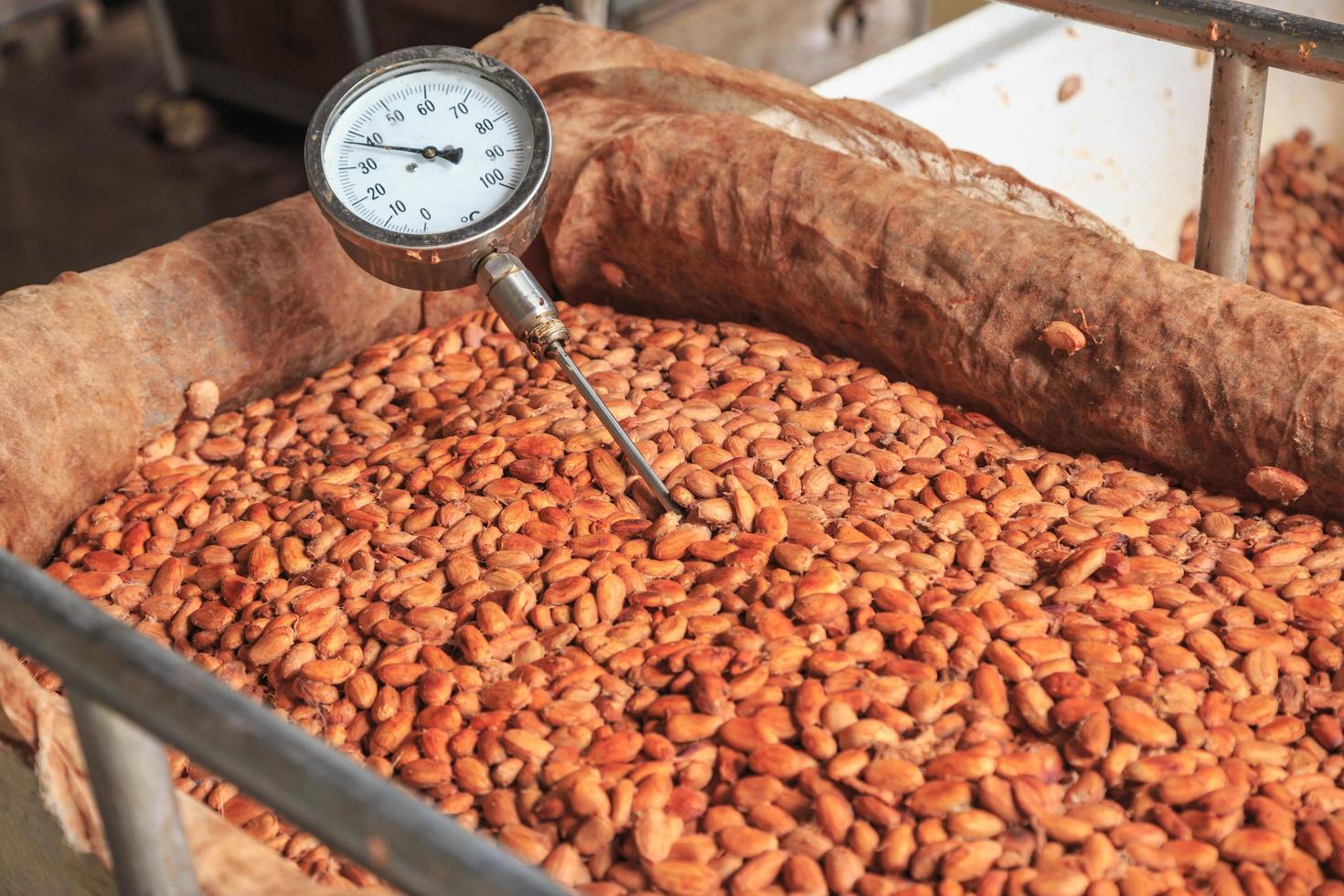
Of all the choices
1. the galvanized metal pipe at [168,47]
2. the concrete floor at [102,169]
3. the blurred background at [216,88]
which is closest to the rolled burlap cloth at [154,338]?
the blurred background at [216,88]

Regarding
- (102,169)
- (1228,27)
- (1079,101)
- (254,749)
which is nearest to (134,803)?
(254,749)

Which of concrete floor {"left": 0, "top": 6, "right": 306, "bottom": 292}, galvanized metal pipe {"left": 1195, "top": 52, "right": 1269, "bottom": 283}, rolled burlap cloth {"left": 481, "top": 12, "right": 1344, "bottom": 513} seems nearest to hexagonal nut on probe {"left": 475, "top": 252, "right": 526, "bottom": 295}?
rolled burlap cloth {"left": 481, "top": 12, "right": 1344, "bottom": 513}

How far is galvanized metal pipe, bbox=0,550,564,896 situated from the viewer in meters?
0.61

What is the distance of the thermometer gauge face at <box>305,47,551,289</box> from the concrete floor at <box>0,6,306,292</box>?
6.94ft

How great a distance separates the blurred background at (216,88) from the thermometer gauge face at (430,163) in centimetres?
174

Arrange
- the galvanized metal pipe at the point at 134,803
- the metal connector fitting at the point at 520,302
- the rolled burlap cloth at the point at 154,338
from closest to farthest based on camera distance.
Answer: the galvanized metal pipe at the point at 134,803 → the metal connector fitting at the point at 520,302 → the rolled burlap cloth at the point at 154,338

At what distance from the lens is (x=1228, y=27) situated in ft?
4.48

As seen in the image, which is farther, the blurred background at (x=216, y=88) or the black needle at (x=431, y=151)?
the blurred background at (x=216, y=88)

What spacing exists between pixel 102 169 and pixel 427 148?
272cm

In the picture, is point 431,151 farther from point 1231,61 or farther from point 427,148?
point 1231,61

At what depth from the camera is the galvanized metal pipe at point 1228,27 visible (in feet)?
4.27

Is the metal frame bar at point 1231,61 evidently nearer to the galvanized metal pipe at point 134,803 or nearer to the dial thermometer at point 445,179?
the dial thermometer at point 445,179

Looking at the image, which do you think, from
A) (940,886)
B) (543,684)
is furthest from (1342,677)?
(543,684)

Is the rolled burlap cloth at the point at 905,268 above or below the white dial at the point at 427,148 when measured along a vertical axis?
below
